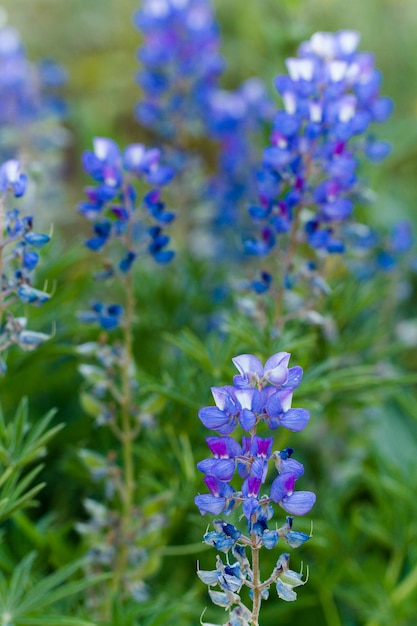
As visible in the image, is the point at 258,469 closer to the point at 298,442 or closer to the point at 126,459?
A: the point at 126,459

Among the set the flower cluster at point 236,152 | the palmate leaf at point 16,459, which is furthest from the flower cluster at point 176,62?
the palmate leaf at point 16,459

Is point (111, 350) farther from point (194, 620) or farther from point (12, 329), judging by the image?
point (194, 620)

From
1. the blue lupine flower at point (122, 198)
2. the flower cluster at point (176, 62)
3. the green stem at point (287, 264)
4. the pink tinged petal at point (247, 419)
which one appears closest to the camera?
the pink tinged petal at point (247, 419)

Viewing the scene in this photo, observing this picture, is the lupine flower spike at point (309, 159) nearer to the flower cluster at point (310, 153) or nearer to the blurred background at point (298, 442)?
the flower cluster at point (310, 153)

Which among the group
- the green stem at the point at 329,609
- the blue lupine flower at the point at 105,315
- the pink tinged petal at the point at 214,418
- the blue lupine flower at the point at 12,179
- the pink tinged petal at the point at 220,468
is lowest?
the green stem at the point at 329,609

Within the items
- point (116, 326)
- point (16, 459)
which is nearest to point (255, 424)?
point (16, 459)

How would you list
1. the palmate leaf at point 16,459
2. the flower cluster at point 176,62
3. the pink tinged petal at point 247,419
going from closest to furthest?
1. the pink tinged petal at point 247,419
2. the palmate leaf at point 16,459
3. the flower cluster at point 176,62

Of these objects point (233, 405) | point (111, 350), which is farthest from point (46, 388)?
point (233, 405)
